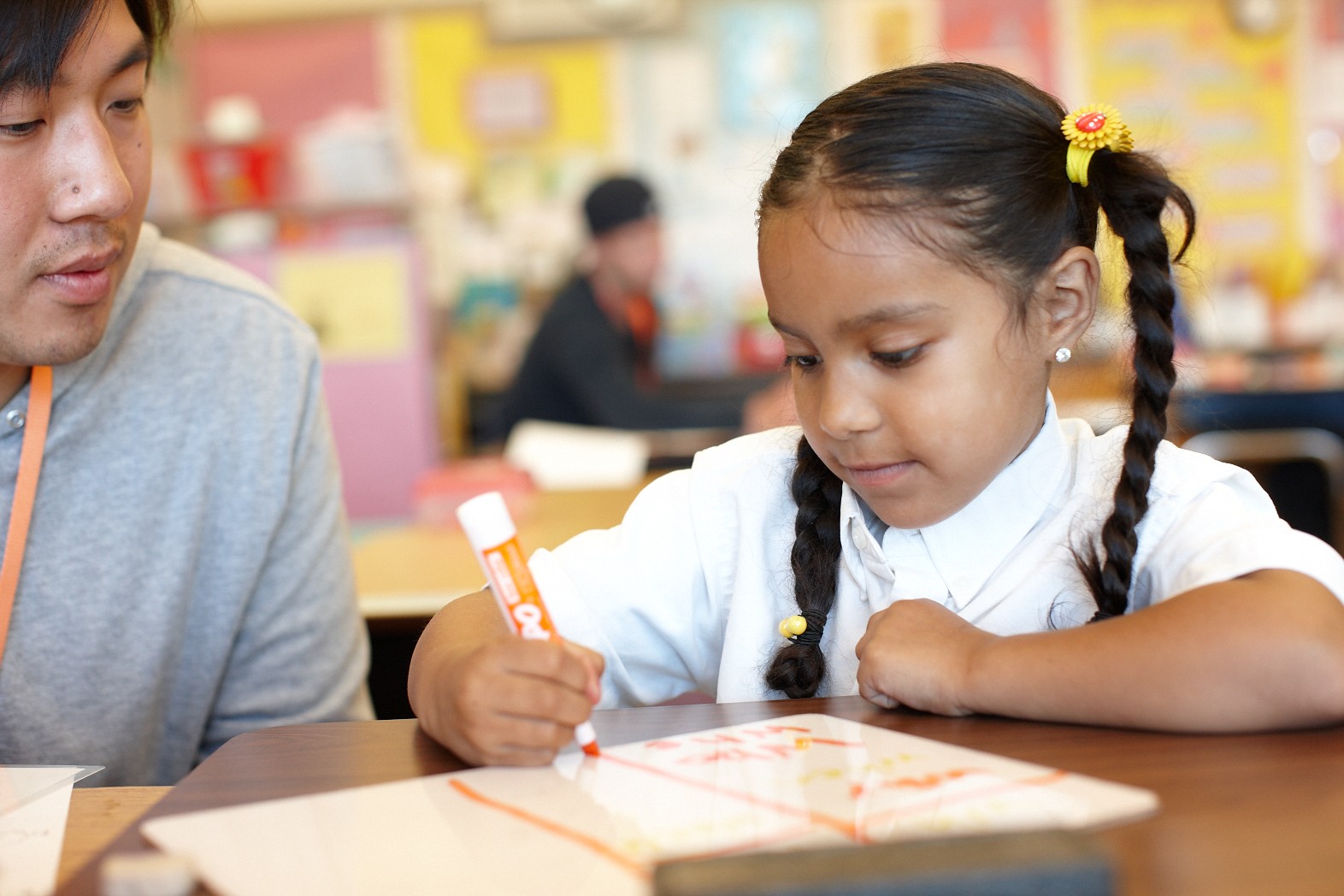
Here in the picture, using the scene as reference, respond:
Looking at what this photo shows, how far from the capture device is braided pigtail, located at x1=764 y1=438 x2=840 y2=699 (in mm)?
896

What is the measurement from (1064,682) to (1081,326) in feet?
1.01

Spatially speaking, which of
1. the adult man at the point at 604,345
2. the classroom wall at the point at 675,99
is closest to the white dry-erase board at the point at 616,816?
the adult man at the point at 604,345

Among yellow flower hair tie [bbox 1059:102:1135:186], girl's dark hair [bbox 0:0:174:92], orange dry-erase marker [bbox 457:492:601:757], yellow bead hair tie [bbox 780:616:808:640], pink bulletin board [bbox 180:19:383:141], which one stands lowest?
yellow bead hair tie [bbox 780:616:808:640]

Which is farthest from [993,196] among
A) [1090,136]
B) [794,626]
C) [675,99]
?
[675,99]

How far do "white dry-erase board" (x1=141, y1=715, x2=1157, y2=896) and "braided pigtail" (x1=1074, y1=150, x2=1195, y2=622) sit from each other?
26 centimetres

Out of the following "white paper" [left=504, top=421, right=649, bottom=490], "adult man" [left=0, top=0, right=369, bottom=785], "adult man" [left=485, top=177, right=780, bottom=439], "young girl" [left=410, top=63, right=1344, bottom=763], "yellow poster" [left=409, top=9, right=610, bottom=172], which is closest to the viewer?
"young girl" [left=410, top=63, right=1344, bottom=763]

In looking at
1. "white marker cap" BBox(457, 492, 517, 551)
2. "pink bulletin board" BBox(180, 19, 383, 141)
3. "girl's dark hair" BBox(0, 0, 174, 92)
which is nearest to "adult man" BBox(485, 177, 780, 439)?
"pink bulletin board" BBox(180, 19, 383, 141)

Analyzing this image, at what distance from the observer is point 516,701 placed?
66 cm

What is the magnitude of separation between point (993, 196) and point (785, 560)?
0.30 meters

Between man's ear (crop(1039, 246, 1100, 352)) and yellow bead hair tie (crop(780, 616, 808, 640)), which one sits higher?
man's ear (crop(1039, 246, 1100, 352))

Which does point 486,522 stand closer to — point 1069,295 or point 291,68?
point 1069,295

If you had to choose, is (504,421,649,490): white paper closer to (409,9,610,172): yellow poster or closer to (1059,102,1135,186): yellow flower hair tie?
(1059,102,1135,186): yellow flower hair tie

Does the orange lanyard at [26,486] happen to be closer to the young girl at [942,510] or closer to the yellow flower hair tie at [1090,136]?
the young girl at [942,510]

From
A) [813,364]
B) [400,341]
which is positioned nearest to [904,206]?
[813,364]
